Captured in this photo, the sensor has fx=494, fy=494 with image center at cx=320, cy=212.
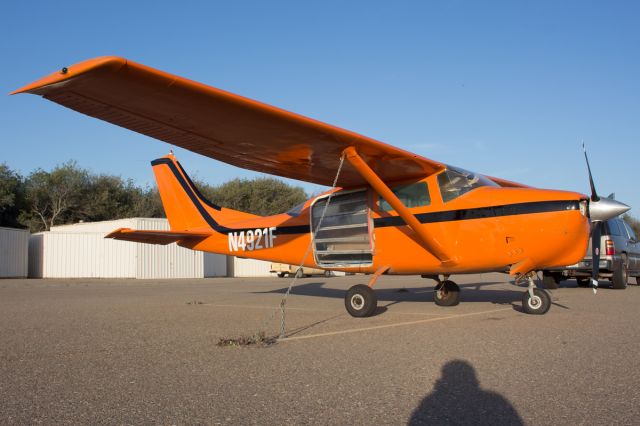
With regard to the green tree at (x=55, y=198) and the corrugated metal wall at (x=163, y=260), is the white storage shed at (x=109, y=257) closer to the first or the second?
the corrugated metal wall at (x=163, y=260)

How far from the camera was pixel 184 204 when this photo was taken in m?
12.2

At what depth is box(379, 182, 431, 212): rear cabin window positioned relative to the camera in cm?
850

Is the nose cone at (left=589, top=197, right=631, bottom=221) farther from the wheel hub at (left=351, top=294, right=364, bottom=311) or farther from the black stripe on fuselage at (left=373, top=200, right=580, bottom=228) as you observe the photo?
the wheel hub at (left=351, top=294, right=364, bottom=311)

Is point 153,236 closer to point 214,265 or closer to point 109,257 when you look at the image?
point 109,257

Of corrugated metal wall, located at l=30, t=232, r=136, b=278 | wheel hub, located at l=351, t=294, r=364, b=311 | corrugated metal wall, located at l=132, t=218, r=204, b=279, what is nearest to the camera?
wheel hub, located at l=351, t=294, r=364, b=311

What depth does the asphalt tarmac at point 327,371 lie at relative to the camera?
3.05m

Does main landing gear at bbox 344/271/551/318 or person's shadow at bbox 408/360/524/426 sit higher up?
main landing gear at bbox 344/271/551/318

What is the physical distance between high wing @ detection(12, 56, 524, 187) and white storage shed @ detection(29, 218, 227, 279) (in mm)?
23600

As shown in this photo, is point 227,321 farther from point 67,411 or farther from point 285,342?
point 67,411

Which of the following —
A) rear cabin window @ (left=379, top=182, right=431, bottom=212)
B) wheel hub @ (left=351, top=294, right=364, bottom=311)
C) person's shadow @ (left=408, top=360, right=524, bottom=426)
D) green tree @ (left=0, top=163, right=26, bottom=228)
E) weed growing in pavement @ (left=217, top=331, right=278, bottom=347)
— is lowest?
person's shadow @ (left=408, top=360, right=524, bottom=426)

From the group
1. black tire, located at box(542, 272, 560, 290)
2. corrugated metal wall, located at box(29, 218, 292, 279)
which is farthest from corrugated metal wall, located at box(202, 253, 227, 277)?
black tire, located at box(542, 272, 560, 290)

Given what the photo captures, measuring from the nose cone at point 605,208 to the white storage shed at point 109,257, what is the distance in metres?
27.2

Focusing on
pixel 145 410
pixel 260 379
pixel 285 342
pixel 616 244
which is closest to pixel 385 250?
pixel 285 342

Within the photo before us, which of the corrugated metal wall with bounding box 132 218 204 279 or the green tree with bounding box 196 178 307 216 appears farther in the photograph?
the green tree with bounding box 196 178 307 216
